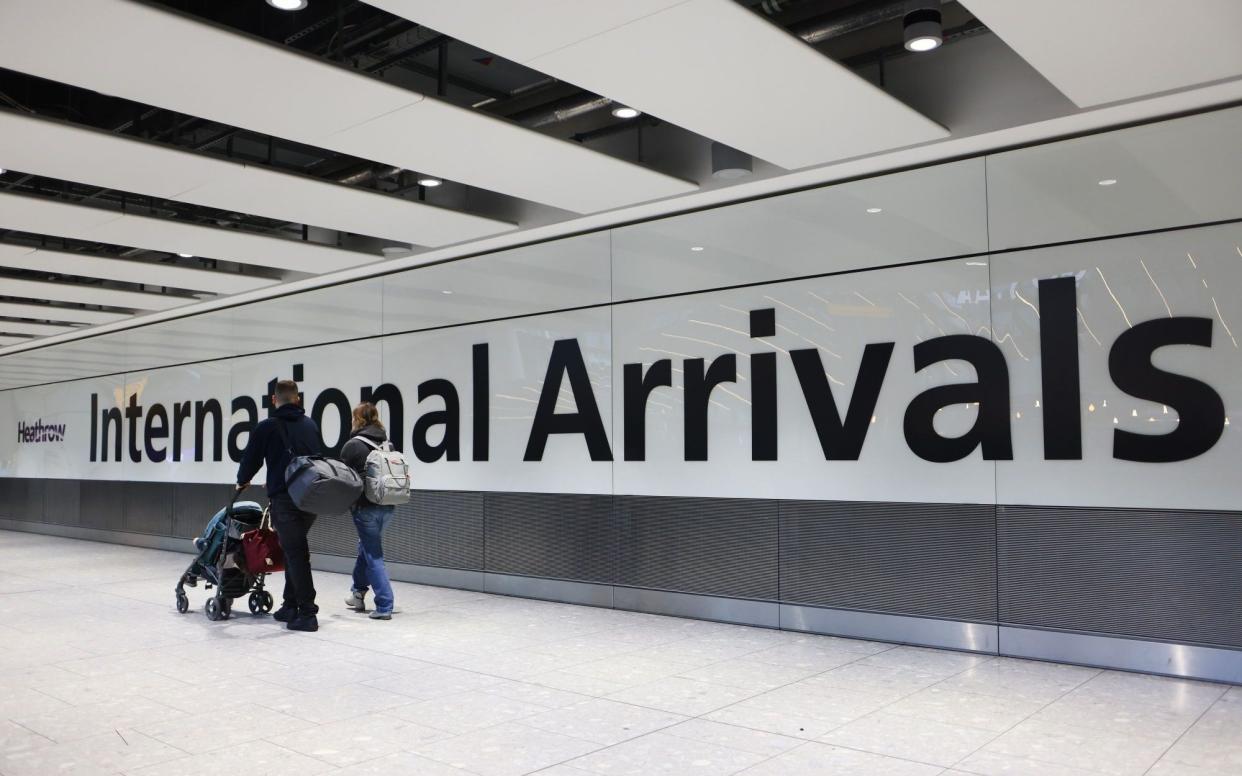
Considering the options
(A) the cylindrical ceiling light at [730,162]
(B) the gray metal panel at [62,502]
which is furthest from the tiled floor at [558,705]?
(B) the gray metal panel at [62,502]

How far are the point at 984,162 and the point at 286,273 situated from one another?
7966mm

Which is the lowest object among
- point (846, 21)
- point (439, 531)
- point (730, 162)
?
point (439, 531)

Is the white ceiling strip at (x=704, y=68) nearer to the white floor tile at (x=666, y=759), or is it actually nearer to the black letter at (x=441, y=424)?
the white floor tile at (x=666, y=759)

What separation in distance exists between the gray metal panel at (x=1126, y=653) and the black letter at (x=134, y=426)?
13.1 metres

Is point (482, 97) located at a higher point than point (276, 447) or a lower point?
higher

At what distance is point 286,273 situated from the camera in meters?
11.3

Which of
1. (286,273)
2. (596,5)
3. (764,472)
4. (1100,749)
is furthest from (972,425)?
(286,273)

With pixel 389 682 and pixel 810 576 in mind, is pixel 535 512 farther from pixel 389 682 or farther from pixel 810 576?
pixel 389 682

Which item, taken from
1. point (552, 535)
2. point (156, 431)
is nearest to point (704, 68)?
point (552, 535)

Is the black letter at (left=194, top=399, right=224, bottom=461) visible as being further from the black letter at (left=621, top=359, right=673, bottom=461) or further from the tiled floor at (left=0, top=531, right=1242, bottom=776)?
the black letter at (left=621, top=359, right=673, bottom=461)

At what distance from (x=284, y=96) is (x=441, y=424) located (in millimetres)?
4917

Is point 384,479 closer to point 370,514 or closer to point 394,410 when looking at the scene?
point 370,514

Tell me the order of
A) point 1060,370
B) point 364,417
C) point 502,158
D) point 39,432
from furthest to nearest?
point 39,432
point 364,417
point 502,158
point 1060,370

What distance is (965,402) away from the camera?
651 centimetres
